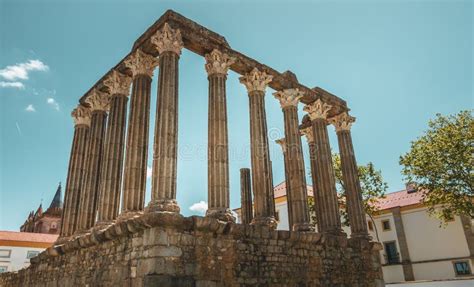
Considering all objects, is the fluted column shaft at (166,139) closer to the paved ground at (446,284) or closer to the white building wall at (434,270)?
Answer: the paved ground at (446,284)

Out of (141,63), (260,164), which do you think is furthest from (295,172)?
(141,63)

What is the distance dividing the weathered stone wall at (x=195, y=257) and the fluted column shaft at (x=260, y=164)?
4.72 feet

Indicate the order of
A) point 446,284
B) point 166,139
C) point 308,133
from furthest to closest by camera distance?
point 446,284 → point 308,133 → point 166,139

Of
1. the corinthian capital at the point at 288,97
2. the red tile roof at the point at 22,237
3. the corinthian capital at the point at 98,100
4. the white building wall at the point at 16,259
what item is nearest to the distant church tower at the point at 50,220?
the red tile roof at the point at 22,237

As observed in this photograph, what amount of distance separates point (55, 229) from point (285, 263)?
150 ft

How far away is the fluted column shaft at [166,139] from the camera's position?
971cm

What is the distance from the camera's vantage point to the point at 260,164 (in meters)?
13.0

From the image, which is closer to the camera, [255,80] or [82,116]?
[255,80]

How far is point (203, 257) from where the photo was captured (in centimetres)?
910

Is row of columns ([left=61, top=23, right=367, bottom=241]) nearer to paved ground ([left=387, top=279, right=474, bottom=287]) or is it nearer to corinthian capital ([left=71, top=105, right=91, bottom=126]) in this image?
corinthian capital ([left=71, top=105, right=91, bottom=126])

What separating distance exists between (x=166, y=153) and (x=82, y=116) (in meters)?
7.94

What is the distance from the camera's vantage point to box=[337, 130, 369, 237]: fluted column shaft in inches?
610

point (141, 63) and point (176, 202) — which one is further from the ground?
point (141, 63)

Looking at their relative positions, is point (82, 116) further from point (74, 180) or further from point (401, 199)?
point (401, 199)
